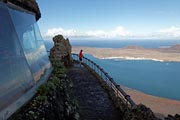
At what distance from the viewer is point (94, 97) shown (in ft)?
46.4

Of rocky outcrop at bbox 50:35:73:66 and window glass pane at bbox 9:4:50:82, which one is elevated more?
window glass pane at bbox 9:4:50:82

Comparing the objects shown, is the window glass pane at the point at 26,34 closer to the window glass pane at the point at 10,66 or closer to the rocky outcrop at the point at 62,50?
the window glass pane at the point at 10,66

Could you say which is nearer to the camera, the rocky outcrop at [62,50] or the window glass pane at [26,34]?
the window glass pane at [26,34]

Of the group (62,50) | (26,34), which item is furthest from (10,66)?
(62,50)

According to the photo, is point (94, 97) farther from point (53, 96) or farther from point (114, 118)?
point (53, 96)

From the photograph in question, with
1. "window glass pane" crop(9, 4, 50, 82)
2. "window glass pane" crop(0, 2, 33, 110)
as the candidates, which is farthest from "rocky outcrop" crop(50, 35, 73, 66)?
"window glass pane" crop(0, 2, 33, 110)

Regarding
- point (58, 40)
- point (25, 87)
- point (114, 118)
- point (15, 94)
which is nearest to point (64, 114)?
point (25, 87)

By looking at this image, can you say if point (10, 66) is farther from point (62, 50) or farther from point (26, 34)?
point (62, 50)

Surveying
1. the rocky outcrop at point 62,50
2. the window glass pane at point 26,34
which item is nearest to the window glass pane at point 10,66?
the window glass pane at point 26,34

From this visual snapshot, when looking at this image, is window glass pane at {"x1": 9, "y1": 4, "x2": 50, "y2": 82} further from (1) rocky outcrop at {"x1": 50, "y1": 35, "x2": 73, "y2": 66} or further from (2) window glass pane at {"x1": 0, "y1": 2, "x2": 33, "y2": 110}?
(1) rocky outcrop at {"x1": 50, "y1": 35, "x2": 73, "y2": 66}

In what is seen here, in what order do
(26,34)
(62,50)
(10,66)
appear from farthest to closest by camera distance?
1. (62,50)
2. (26,34)
3. (10,66)

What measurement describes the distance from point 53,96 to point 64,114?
91 cm

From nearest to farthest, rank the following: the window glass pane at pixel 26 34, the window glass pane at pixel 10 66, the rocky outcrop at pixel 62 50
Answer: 1. the window glass pane at pixel 10 66
2. the window glass pane at pixel 26 34
3. the rocky outcrop at pixel 62 50

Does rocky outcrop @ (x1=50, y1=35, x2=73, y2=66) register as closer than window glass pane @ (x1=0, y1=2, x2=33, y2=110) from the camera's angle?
No
